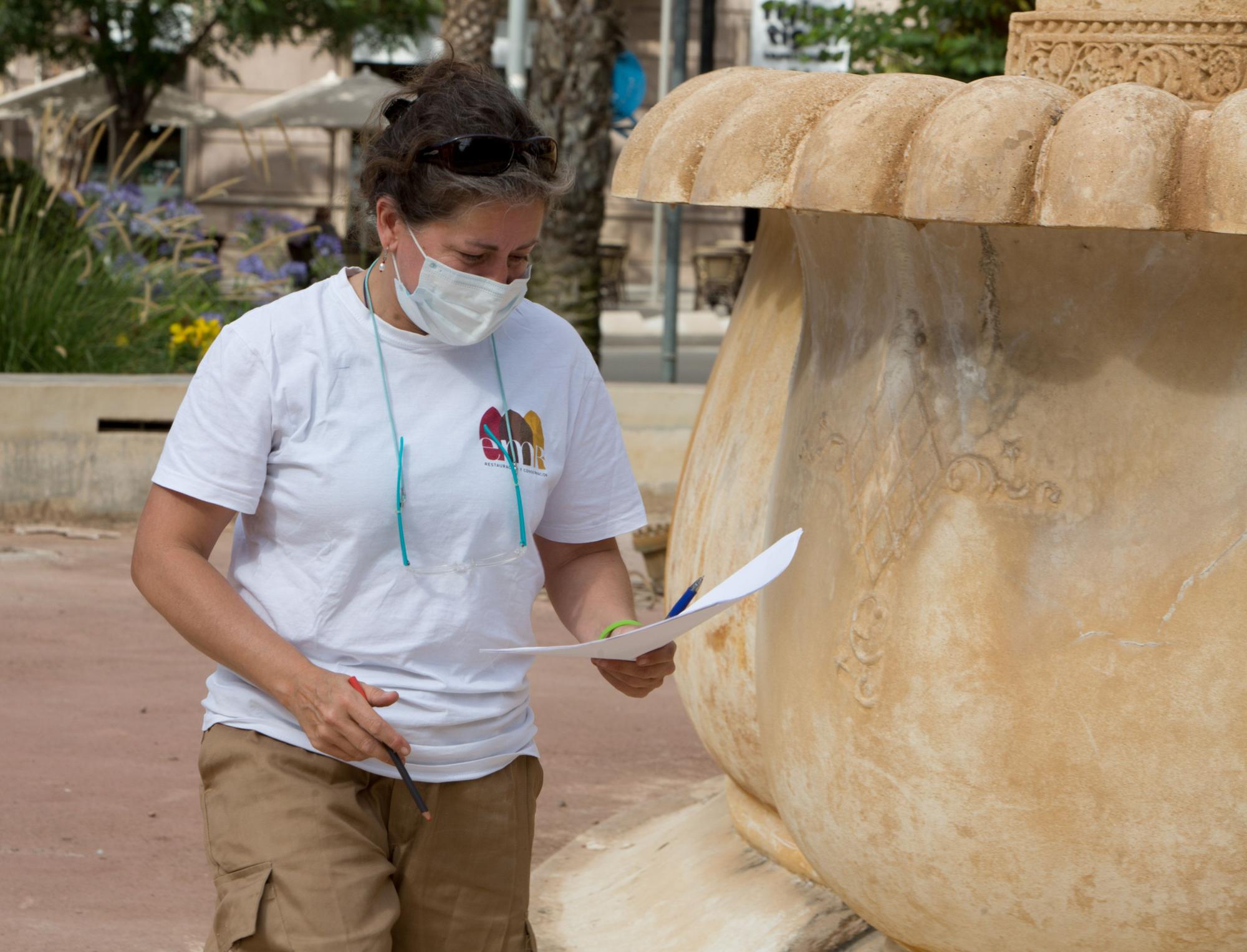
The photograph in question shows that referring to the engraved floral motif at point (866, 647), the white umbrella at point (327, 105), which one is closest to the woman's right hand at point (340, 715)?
the engraved floral motif at point (866, 647)

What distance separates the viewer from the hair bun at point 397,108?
226 cm

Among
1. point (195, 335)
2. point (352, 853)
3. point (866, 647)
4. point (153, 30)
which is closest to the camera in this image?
point (352, 853)

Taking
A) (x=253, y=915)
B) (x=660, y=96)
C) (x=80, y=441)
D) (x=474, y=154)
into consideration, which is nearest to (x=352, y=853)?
(x=253, y=915)

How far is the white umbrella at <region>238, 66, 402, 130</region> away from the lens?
2139 centimetres

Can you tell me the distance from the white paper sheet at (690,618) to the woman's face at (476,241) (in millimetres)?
492

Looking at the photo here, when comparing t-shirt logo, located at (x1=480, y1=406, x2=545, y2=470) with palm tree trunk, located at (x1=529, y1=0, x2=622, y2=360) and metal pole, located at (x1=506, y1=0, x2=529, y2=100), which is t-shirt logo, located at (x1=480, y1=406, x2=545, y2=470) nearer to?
palm tree trunk, located at (x1=529, y1=0, x2=622, y2=360)

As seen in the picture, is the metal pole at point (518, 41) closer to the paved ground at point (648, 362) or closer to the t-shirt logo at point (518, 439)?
the paved ground at point (648, 362)

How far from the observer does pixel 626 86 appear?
15.3m

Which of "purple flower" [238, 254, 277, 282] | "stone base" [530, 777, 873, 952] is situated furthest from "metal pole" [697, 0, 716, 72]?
"stone base" [530, 777, 873, 952]

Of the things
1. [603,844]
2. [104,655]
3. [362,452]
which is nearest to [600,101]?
[104,655]

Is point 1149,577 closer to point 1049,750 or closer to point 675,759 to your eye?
point 1049,750

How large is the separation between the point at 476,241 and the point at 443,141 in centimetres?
13

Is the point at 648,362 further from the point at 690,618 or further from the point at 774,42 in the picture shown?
the point at 690,618

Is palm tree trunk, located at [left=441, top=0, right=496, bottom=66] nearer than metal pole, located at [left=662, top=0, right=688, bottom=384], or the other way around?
metal pole, located at [left=662, top=0, right=688, bottom=384]
